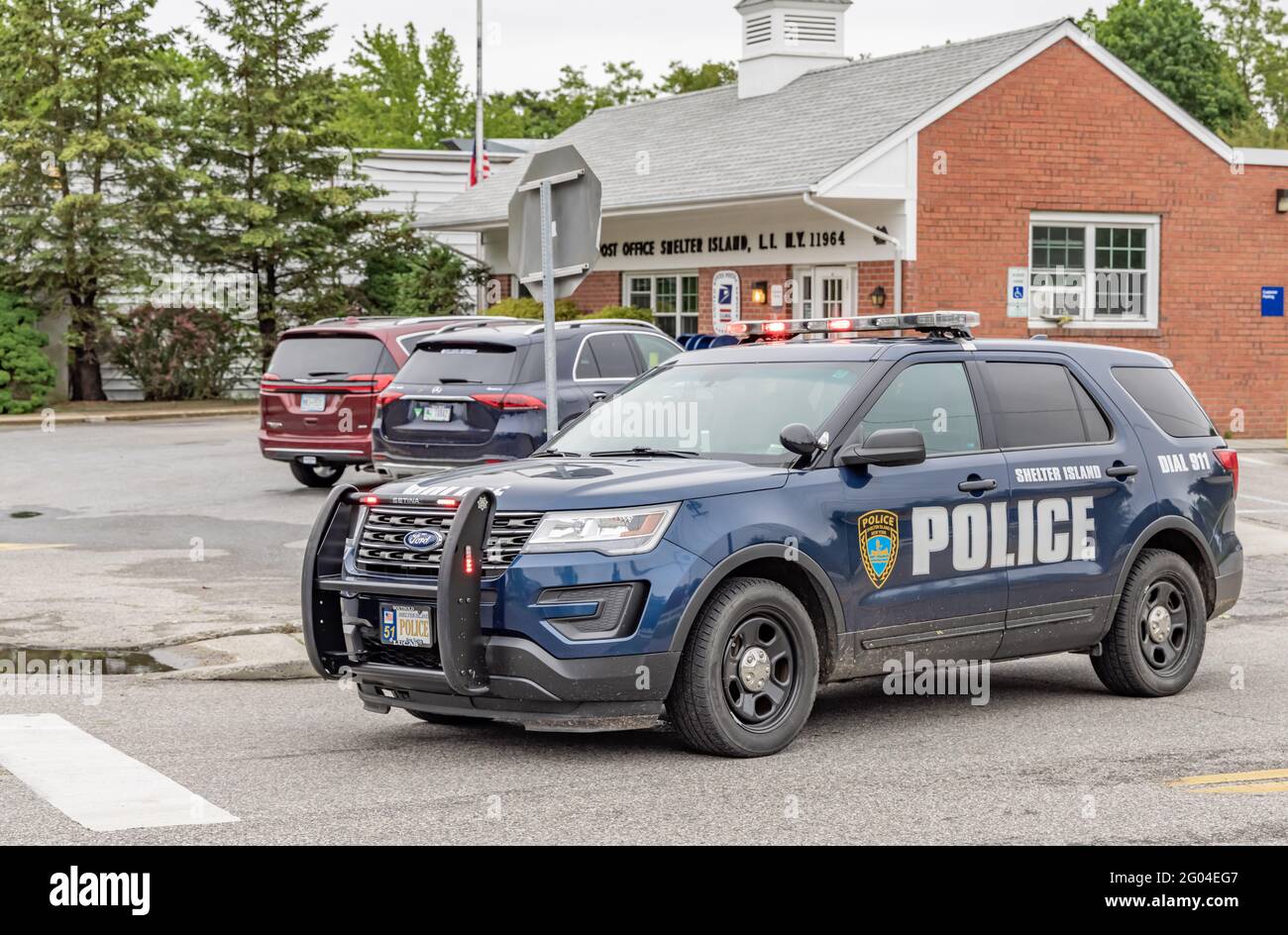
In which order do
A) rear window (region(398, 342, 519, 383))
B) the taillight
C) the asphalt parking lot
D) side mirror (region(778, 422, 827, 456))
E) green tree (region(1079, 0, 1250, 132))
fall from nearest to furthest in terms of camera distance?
the asphalt parking lot
side mirror (region(778, 422, 827, 456))
the taillight
rear window (region(398, 342, 519, 383))
green tree (region(1079, 0, 1250, 132))

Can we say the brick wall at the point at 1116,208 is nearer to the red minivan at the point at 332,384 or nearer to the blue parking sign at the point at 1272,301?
the blue parking sign at the point at 1272,301

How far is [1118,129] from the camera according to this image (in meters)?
27.4

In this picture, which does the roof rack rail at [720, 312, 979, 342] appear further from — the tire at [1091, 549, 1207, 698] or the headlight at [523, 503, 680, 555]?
the headlight at [523, 503, 680, 555]

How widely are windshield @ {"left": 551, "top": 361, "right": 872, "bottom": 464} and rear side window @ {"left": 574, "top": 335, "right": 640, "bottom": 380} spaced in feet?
24.1

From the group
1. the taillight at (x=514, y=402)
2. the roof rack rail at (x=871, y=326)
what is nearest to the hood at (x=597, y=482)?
the roof rack rail at (x=871, y=326)

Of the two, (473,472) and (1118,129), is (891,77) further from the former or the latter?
(473,472)

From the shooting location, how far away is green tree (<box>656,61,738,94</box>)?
229 feet

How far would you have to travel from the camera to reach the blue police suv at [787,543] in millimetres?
7195

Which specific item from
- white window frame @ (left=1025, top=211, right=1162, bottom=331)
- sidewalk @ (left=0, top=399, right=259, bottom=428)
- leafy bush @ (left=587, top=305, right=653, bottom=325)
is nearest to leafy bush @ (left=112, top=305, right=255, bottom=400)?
sidewalk @ (left=0, top=399, right=259, bottom=428)

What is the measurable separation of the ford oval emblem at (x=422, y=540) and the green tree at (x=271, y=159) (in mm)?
29170

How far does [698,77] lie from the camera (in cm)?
7031

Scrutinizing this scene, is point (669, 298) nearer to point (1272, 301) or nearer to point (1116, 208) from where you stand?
point (1116, 208)

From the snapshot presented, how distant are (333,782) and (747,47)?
27954mm

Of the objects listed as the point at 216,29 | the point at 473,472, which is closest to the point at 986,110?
the point at 216,29
